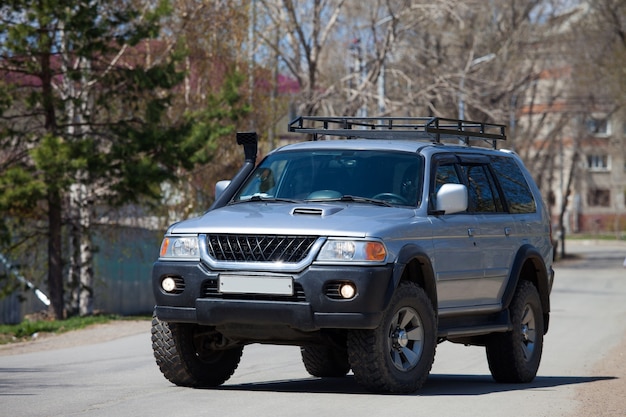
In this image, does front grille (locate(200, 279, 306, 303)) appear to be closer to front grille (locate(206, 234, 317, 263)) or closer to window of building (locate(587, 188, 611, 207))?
front grille (locate(206, 234, 317, 263))

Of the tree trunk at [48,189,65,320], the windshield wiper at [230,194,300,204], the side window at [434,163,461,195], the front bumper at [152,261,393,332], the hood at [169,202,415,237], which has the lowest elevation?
the tree trunk at [48,189,65,320]

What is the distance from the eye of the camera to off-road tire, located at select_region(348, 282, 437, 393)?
9.53 meters


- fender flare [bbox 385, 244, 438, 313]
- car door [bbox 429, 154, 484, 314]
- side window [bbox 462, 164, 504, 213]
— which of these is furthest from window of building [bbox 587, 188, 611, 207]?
fender flare [bbox 385, 244, 438, 313]

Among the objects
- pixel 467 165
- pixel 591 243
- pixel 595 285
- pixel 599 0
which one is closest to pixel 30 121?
pixel 467 165

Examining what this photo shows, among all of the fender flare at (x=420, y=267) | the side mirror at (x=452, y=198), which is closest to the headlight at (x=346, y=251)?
the fender flare at (x=420, y=267)

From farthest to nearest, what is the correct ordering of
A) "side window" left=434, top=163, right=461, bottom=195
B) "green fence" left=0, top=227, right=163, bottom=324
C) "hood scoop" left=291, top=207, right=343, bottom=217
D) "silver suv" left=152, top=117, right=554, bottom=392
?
"green fence" left=0, top=227, right=163, bottom=324
"side window" left=434, top=163, right=461, bottom=195
"hood scoop" left=291, top=207, right=343, bottom=217
"silver suv" left=152, top=117, right=554, bottom=392

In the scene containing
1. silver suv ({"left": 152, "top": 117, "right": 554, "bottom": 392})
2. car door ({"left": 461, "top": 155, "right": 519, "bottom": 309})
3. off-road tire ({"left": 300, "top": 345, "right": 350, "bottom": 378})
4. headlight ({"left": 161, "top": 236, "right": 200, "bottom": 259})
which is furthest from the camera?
off-road tire ({"left": 300, "top": 345, "right": 350, "bottom": 378})

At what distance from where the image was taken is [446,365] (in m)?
14.6

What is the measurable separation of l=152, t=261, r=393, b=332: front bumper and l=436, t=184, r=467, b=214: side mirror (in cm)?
107

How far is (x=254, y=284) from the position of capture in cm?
947

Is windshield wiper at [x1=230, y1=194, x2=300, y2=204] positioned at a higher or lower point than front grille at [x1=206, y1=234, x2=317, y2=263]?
higher

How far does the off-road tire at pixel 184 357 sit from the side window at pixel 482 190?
8.54 feet

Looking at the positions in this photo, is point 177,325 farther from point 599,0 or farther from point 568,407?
point 599,0

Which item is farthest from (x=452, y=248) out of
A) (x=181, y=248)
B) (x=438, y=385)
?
(x=181, y=248)
